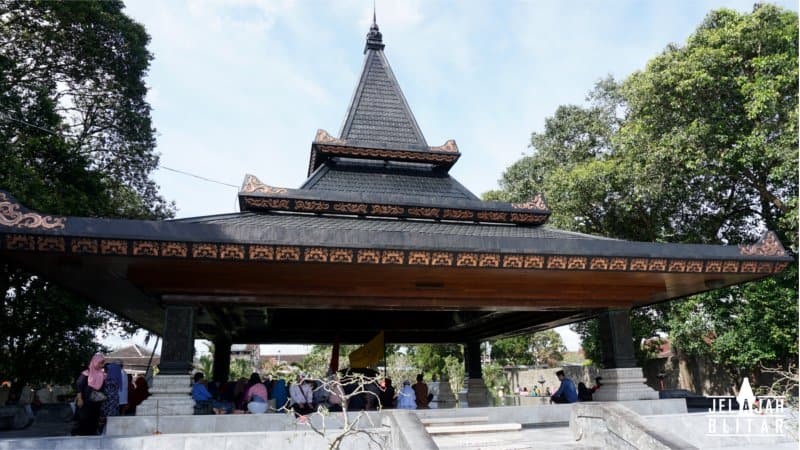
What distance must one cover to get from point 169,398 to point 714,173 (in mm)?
16403

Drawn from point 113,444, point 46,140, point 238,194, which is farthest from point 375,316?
point 46,140

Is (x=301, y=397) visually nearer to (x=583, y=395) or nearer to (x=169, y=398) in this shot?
(x=169, y=398)

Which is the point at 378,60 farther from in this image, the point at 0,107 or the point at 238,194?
the point at 0,107

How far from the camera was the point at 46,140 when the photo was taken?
13.0 meters

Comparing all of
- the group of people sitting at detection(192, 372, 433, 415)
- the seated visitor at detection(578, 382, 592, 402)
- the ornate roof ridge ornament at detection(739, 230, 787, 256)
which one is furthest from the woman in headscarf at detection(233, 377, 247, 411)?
the ornate roof ridge ornament at detection(739, 230, 787, 256)

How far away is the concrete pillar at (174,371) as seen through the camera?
743 cm

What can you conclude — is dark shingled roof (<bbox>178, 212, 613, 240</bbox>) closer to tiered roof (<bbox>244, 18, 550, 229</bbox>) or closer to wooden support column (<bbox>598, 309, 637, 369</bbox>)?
tiered roof (<bbox>244, 18, 550, 229</bbox>)

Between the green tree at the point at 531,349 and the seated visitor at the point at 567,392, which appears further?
the green tree at the point at 531,349

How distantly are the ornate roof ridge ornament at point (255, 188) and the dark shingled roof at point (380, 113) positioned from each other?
326cm

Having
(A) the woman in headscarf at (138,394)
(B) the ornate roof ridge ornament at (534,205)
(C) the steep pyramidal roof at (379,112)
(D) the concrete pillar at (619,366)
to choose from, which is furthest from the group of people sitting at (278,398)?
(C) the steep pyramidal roof at (379,112)

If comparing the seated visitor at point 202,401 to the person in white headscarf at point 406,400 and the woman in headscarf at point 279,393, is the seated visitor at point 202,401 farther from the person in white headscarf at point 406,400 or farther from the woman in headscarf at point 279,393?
the person in white headscarf at point 406,400

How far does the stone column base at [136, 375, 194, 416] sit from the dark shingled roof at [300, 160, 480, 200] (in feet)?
15.8

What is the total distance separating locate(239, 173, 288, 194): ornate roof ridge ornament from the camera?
32.2 ft

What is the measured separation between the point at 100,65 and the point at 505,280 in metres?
14.3
